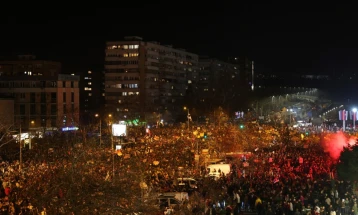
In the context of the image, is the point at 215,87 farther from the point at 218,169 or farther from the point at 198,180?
the point at 198,180

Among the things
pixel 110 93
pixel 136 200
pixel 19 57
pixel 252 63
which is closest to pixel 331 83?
pixel 252 63

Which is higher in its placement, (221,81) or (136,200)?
(221,81)

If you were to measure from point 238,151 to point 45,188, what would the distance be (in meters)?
25.8

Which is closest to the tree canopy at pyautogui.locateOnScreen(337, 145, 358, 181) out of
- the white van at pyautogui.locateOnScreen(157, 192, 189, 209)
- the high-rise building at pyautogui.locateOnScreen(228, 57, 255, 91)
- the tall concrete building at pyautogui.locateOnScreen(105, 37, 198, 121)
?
the white van at pyautogui.locateOnScreen(157, 192, 189, 209)

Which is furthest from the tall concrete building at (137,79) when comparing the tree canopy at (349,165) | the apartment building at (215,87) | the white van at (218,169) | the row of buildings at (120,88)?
the tree canopy at (349,165)

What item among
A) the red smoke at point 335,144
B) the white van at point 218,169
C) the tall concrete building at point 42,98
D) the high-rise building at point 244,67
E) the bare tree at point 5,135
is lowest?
the white van at point 218,169

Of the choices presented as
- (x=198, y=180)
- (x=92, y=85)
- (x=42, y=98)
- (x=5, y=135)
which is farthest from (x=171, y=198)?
(x=92, y=85)

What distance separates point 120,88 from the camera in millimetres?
67625

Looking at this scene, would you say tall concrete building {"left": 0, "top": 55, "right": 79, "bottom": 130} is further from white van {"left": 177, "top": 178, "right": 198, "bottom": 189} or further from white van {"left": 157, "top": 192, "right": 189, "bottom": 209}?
white van {"left": 157, "top": 192, "right": 189, "bottom": 209}

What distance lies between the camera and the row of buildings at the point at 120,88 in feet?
155

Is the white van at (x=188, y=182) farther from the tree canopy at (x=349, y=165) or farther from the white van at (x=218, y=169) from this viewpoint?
the tree canopy at (x=349, y=165)

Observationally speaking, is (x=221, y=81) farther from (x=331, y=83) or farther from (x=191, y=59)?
(x=331, y=83)

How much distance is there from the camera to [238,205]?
16797mm

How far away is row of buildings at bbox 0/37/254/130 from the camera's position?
47.3 metres
